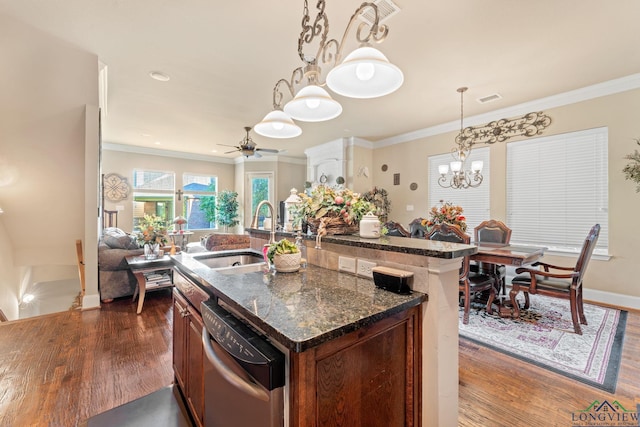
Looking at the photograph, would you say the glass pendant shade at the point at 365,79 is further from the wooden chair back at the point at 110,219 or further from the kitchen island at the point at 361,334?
the wooden chair back at the point at 110,219

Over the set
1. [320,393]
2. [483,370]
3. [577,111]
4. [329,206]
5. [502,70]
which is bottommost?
[483,370]

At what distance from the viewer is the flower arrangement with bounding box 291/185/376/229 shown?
5.72 ft

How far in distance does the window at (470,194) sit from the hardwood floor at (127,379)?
7.65 feet

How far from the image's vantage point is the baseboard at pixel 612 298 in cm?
338

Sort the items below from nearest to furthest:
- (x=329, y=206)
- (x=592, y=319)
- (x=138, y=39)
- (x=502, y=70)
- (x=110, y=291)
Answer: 1. (x=329, y=206)
2. (x=138, y=39)
3. (x=592, y=319)
4. (x=502, y=70)
5. (x=110, y=291)

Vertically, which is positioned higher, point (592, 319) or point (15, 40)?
point (15, 40)

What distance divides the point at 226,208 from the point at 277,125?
22.6ft

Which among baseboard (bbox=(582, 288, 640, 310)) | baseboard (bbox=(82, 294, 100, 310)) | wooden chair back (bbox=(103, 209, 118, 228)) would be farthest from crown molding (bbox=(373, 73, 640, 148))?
wooden chair back (bbox=(103, 209, 118, 228))

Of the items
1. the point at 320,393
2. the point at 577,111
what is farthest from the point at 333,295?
the point at 577,111

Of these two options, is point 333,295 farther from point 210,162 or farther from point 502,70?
point 210,162

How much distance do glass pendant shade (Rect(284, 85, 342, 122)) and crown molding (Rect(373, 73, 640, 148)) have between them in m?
4.13

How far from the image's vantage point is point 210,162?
27.5 feet

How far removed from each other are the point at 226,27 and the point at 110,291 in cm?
357

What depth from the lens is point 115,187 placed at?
683cm
